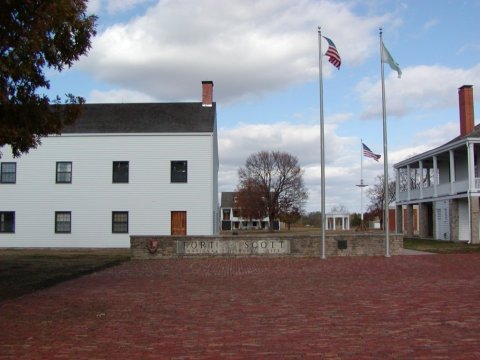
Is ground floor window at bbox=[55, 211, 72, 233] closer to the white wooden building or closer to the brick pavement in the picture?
the white wooden building

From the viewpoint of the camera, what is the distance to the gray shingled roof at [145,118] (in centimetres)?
3425

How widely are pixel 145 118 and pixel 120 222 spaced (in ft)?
21.8

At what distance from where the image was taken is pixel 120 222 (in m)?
33.9

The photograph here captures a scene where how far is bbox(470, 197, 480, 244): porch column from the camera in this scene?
103 feet

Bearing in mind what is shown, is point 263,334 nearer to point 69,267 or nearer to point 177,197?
point 69,267

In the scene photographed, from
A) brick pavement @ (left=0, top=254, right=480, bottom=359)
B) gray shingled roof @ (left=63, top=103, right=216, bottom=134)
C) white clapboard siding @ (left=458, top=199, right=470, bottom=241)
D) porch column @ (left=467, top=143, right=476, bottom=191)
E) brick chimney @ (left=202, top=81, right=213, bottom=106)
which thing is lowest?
brick pavement @ (left=0, top=254, right=480, bottom=359)

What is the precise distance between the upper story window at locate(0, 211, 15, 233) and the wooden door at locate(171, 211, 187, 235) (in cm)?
976

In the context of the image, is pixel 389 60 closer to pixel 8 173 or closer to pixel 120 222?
pixel 120 222

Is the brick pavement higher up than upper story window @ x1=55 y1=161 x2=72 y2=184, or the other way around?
upper story window @ x1=55 y1=161 x2=72 y2=184

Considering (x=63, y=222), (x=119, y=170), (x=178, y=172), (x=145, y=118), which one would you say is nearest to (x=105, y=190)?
(x=119, y=170)

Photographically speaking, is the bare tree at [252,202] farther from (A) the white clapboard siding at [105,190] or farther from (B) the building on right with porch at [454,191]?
(A) the white clapboard siding at [105,190]

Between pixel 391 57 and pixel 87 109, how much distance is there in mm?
20761

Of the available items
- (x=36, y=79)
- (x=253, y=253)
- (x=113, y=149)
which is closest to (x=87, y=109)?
(x=113, y=149)

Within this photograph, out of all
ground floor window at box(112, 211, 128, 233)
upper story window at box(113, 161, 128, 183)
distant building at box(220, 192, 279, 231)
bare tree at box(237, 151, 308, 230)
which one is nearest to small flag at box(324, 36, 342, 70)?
upper story window at box(113, 161, 128, 183)
